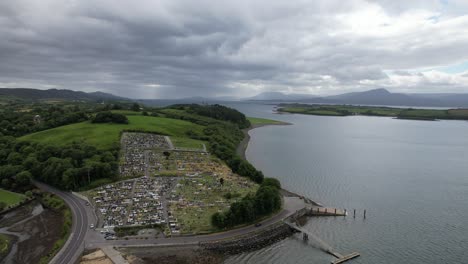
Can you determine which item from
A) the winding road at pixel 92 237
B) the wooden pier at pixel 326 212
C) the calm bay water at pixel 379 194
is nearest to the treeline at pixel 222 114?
the calm bay water at pixel 379 194

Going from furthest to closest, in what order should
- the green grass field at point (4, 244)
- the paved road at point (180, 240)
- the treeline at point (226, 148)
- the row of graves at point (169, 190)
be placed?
the treeline at point (226, 148), the row of graves at point (169, 190), the green grass field at point (4, 244), the paved road at point (180, 240)

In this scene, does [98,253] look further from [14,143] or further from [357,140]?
[357,140]

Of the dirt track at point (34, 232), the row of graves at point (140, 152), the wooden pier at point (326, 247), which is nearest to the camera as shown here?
the wooden pier at point (326, 247)

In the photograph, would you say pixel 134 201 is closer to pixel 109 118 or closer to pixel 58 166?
pixel 58 166

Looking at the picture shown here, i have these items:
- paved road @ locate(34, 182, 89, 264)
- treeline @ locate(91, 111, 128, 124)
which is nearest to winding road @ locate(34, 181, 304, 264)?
paved road @ locate(34, 182, 89, 264)

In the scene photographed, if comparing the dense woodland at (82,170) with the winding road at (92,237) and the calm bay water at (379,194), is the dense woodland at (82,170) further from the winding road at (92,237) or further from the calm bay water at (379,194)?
the calm bay water at (379,194)

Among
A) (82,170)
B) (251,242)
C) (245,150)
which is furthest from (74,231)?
(245,150)

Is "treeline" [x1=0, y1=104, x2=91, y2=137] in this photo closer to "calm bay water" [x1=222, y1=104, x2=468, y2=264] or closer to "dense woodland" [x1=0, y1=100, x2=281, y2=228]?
"dense woodland" [x1=0, y1=100, x2=281, y2=228]
